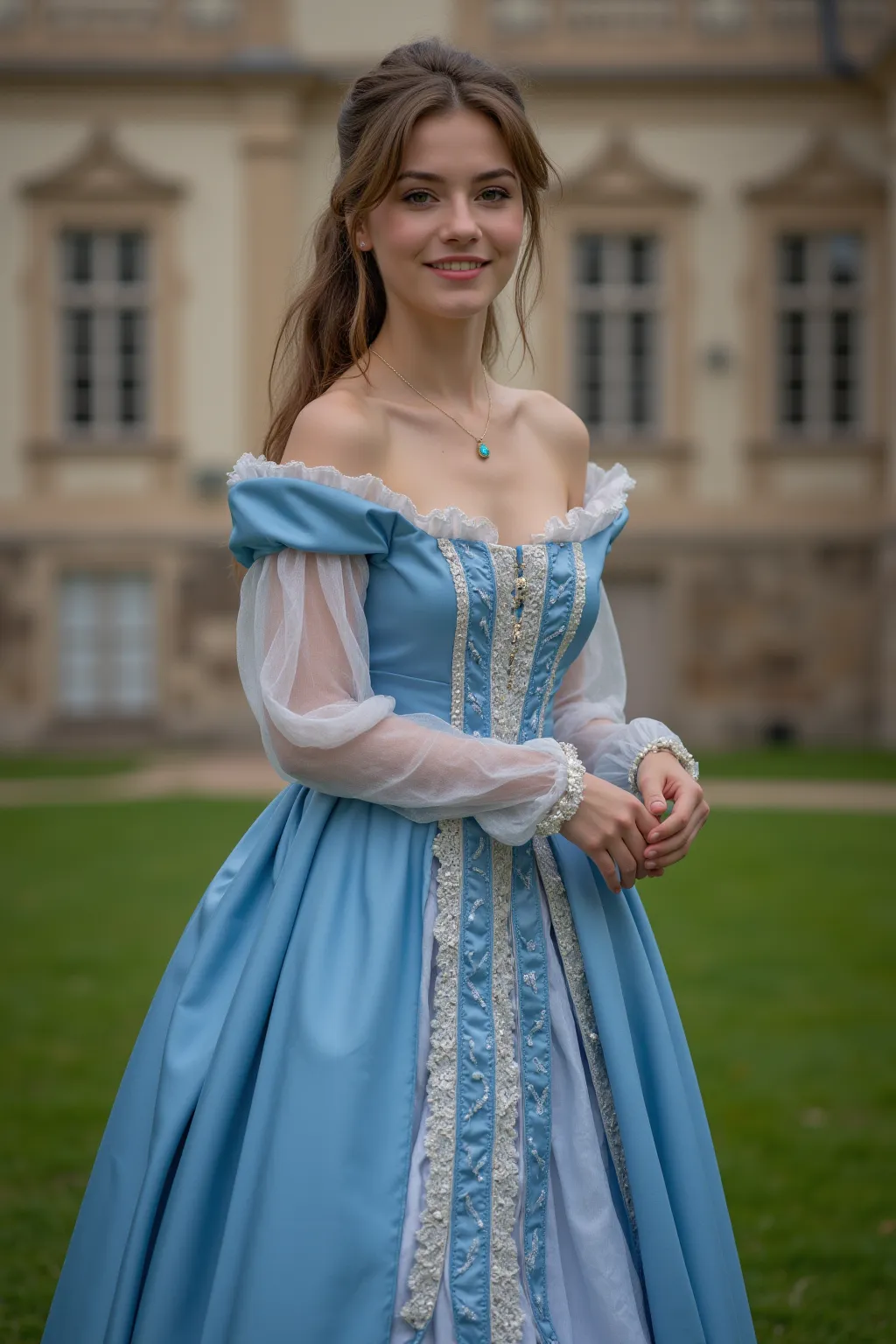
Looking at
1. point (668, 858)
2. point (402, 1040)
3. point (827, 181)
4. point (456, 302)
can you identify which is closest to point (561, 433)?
point (456, 302)

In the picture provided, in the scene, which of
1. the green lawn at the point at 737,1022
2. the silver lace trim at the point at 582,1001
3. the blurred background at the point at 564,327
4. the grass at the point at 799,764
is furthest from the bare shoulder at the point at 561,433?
the blurred background at the point at 564,327

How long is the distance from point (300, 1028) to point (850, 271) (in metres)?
15.5

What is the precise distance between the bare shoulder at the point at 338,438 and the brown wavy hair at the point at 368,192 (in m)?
0.16

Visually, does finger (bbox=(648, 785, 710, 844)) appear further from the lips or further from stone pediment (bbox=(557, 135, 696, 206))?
stone pediment (bbox=(557, 135, 696, 206))

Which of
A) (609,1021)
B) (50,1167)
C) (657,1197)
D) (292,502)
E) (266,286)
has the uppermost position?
(266,286)

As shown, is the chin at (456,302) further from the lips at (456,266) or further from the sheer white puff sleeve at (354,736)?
the sheer white puff sleeve at (354,736)

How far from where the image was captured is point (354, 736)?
76.2 inches

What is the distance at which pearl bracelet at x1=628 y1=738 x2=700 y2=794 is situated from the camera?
2.19 meters

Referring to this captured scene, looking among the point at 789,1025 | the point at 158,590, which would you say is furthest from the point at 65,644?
the point at 789,1025

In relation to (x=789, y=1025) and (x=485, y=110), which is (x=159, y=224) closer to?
(x=789, y=1025)

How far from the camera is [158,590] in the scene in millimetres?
15938

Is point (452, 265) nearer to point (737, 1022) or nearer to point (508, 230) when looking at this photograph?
point (508, 230)

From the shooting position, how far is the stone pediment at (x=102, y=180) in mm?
15828

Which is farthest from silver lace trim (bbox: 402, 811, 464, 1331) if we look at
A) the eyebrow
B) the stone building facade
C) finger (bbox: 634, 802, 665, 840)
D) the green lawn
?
the stone building facade
